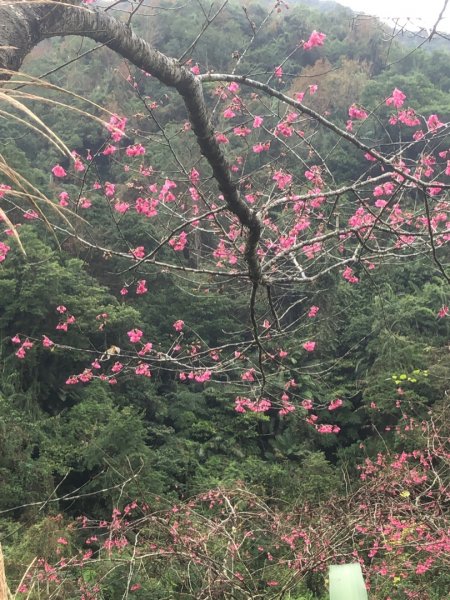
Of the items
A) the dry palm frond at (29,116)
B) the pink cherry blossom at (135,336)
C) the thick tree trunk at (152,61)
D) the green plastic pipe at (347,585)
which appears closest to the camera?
the green plastic pipe at (347,585)

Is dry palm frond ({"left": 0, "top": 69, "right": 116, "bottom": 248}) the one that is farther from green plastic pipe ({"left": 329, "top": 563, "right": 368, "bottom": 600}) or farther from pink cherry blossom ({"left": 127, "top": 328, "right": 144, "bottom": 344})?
pink cherry blossom ({"left": 127, "top": 328, "right": 144, "bottom": 344})

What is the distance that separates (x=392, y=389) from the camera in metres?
7.58

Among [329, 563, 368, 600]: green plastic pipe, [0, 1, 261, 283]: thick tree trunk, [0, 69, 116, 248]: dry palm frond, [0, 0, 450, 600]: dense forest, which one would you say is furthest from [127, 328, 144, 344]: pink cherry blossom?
[329, 563, 368, 600]: green plastic pipe

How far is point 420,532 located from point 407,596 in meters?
0.44

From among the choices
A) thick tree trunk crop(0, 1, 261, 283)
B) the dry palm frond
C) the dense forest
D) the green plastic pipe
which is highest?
thick tree trunk crop(0, 1, 261, 283)

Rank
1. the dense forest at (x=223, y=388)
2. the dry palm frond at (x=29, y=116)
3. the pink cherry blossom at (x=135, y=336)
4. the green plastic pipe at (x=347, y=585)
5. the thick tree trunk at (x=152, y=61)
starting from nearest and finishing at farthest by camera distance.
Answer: the green plastic pipe at (x=347, y=585), the dry palm frond at (x=29, y=116), the thick tree trunk at (x=152, y=61), the dense forest at (x=223, y=388), the pink cherry blossom at (x=135, y=336)

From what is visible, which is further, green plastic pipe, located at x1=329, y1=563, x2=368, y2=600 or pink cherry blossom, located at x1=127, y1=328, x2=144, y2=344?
pink cherry blossom, located at x1=127, y1=328, x2=144, y2=344

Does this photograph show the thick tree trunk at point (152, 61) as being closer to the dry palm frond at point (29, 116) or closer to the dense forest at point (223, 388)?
the dense forest at point (223, 388)

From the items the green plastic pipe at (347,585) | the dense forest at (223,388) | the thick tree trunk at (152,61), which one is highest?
the thick tree trunk at (152,61)

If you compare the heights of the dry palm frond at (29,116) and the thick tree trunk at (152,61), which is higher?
the thick tree trunk at (152,61)

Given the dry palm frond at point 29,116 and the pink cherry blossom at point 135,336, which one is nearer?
the dry palm frond at point 29,116

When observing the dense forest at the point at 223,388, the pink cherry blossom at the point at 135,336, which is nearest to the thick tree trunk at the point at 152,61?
the dense forest at the point at 223,388

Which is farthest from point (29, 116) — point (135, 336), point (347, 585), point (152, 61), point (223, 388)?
point (223, 388)

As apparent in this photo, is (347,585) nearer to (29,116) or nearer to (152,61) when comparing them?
(29,116)
